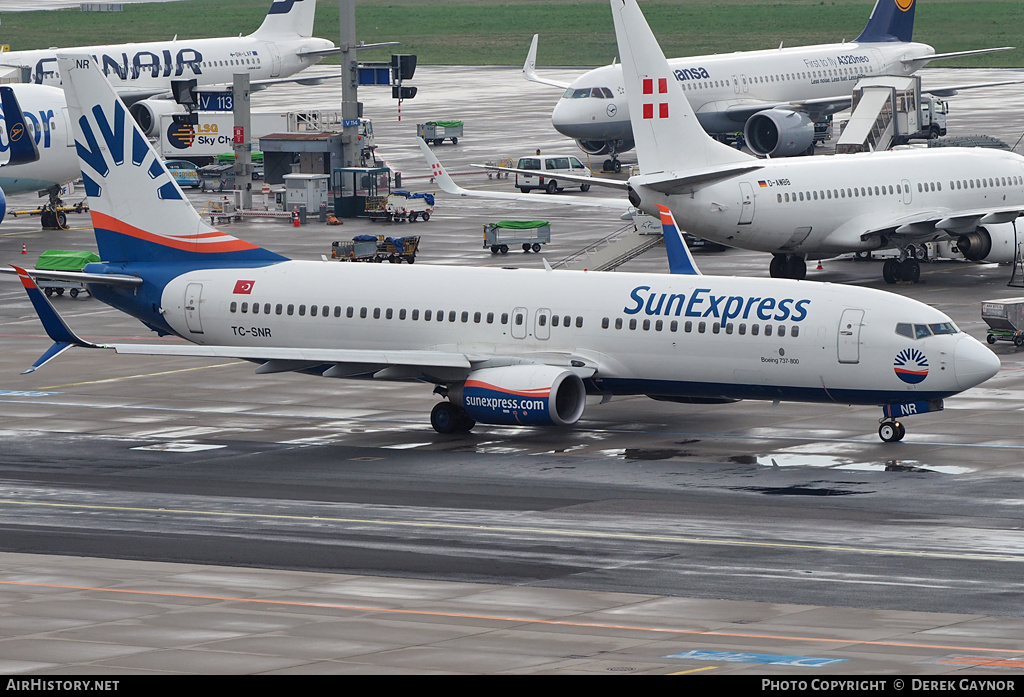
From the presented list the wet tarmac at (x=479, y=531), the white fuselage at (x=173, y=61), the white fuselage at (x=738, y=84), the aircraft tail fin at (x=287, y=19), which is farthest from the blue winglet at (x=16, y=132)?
the aircraft tail fin at (x=287, y=19)

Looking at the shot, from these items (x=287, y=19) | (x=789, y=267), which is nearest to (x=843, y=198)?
(x=789, y=267)

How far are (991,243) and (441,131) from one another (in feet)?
199

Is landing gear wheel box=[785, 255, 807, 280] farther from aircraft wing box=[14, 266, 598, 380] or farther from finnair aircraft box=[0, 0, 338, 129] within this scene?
finnair aircraft box=[0, 0, 338, 129]

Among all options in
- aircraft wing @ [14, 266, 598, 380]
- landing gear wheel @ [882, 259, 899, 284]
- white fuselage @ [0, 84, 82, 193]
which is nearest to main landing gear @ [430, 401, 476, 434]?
aircraft wing @ [14, 266, 598, 380]

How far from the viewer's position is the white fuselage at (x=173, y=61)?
118062 mm

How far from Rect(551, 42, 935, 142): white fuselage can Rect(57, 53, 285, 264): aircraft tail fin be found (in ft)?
192

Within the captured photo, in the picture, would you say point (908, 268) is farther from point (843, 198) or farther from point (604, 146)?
point (604, 146)

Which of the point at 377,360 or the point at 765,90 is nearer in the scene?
the point at 377,360

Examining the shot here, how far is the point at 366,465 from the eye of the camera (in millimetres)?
41500

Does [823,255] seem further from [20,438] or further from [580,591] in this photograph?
[580,591]

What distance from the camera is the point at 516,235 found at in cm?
8100

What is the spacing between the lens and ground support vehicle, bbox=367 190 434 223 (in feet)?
304

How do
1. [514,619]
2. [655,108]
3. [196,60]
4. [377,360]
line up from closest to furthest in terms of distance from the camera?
[514,619]
[377,360]
[655,108]
[196,60]
